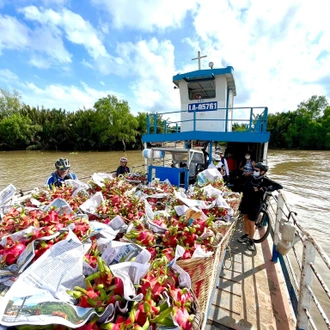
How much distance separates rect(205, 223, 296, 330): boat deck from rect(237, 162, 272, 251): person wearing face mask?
17.9 inches

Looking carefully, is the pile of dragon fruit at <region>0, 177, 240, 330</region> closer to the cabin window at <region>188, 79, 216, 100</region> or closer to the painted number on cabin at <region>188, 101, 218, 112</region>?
the painted number on cabin at <region>188, 101, 218, 112</region>

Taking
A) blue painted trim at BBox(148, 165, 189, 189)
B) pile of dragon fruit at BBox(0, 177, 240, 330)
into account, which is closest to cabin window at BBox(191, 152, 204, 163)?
blue painted trim at BBox(148, 165, 189, 189)

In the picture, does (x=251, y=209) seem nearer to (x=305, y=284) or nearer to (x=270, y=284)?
(x=270, y=284)

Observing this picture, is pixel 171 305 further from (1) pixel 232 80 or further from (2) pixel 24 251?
(1) pixel 232 80

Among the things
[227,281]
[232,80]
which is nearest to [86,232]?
[227,281]

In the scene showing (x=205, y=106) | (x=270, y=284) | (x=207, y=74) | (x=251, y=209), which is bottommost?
(x=270, y=284)

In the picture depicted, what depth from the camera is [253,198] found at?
13.3 ft

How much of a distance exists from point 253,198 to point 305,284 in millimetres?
2005

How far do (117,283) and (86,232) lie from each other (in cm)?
71

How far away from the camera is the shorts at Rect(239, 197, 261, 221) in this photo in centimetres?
402

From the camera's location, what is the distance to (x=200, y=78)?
324 inches

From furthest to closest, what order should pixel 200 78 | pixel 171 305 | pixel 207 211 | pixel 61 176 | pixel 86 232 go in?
pixel 200 78, pixel 61 176, pixel 207 211, pixel 86 232, pixel 171 305

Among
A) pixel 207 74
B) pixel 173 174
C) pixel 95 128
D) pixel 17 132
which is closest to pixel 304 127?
pixel 95 128

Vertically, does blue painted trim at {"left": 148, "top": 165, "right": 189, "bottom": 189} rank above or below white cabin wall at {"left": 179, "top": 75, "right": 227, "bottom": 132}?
below
